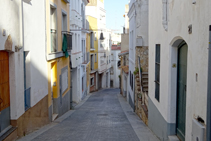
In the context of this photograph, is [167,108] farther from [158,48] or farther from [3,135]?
[3,135]

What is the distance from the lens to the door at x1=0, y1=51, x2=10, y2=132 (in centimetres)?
710

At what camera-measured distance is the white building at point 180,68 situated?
4.71 m

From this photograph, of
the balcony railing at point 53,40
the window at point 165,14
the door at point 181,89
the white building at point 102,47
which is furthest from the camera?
the white building at point 102,47

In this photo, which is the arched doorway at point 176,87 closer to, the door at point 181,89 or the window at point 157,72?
the door at point 181,89

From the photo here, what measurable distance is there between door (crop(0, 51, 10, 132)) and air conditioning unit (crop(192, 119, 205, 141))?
4.59m

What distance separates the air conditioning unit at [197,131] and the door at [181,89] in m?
1.61

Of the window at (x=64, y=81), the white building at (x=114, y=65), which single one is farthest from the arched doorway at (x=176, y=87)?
the white building at (x=114, y=65)

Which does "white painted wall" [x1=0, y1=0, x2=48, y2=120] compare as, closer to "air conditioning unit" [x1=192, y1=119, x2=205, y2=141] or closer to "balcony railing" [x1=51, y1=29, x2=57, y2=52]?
"balcony railing" [x1=51, y1=29, x2=57, y2=52]

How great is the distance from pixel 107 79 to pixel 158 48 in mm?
40587

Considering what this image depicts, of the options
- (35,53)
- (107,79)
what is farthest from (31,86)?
(107,79)

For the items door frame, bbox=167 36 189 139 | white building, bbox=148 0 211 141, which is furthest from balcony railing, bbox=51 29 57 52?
door frame, bbox=167 36 189 139

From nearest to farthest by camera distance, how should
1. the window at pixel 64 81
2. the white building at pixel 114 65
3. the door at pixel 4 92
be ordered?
the door at pixel 4 92 < the window at pixel 64 81 < the white building at pixel 114 65

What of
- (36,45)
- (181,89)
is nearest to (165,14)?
(181,89)

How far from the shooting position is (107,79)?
164ft
